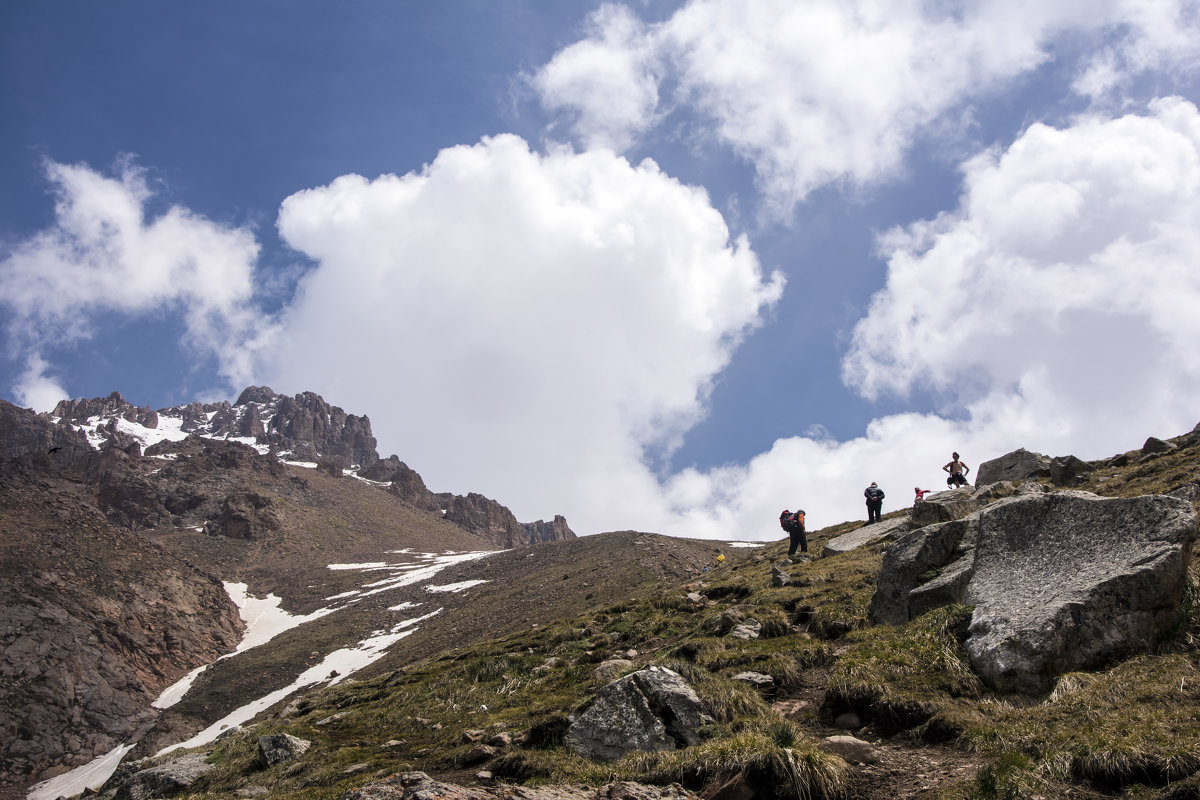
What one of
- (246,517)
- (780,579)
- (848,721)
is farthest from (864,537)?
(246,517)

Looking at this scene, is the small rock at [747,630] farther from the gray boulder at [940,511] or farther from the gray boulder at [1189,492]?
the gray boulder at [1189,492]

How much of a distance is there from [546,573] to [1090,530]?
70598 mm

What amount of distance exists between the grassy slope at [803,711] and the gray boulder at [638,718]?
348mm

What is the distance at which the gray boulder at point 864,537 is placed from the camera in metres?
26.0

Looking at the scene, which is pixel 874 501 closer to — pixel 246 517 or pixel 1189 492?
pixel 1189 492

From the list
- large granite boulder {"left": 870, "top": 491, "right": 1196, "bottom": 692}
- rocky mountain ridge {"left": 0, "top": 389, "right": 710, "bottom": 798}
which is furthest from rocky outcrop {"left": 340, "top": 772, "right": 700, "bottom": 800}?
rocky mountain ridge {"left": 0, "top": 389, "right": 710, "bottom": 798}

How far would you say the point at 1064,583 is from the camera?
1054 cm

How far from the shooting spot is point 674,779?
8.73 meters

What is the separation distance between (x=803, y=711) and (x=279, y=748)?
40.6ft

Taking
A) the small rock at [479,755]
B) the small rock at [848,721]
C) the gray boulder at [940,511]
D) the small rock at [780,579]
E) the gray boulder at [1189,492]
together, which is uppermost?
the gray boulder at [940,511]

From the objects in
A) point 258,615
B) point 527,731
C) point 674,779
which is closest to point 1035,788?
point 674,779

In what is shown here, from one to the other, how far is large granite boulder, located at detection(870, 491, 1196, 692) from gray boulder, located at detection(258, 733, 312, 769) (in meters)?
14.2

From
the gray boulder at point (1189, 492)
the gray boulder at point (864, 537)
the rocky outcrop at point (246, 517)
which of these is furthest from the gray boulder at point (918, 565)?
the rocky outcrop at point (246, 517)

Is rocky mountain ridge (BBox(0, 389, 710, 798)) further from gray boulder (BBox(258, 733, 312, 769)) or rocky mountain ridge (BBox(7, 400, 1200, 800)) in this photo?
gray boulder (BBox(258, 733, 312, 769))
